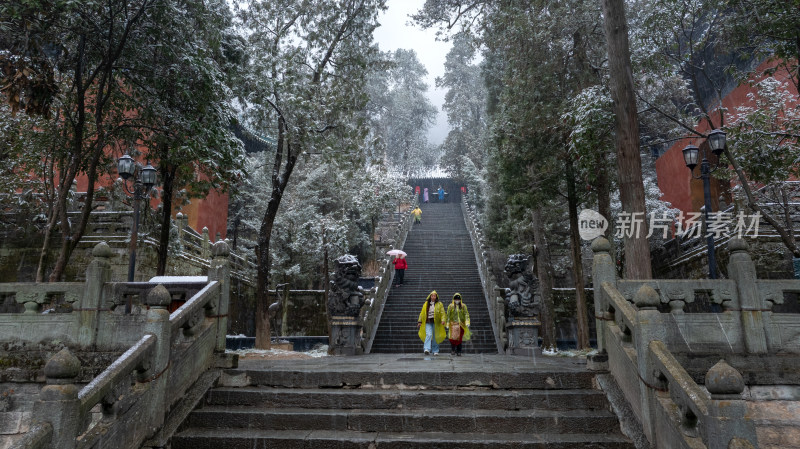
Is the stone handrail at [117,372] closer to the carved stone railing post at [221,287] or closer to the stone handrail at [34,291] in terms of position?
the carved stone railing post at [221,287]

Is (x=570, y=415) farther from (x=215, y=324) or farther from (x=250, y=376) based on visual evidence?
(x=215, y=324)

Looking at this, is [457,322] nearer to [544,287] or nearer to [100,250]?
[100,250]

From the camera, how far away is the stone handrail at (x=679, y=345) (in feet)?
13.7

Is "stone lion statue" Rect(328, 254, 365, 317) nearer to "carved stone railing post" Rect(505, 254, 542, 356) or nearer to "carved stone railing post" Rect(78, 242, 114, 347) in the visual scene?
"carved stone railing post" Rect(505, 254, 542, 356)

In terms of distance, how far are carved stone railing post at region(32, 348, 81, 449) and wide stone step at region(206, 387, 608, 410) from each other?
6.76 ft

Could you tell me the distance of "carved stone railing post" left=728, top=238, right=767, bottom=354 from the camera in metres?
6.50

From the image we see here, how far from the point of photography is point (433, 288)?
19109 millimetres

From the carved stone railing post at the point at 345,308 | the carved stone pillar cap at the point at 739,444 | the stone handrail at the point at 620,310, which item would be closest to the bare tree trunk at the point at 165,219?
the carved stone railing post at the point at 345,308

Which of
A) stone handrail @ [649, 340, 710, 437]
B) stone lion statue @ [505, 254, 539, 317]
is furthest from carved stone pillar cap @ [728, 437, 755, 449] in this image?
stone lion statue @ [505, 254, 539, 317]

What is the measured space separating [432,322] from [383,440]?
619 cm

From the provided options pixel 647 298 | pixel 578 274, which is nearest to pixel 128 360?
pixel 647 298

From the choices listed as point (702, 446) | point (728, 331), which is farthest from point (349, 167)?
point (702, 446)

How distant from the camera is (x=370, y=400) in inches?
241

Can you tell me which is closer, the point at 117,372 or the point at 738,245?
the point at 117,372
